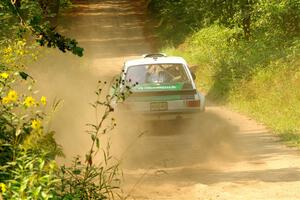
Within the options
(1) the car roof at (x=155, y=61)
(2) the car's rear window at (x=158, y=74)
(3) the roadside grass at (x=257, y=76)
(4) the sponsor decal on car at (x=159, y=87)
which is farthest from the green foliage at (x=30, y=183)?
(1) the car roof at (x=155, y=61)

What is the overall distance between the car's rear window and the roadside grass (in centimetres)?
237

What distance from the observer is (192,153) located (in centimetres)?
1160

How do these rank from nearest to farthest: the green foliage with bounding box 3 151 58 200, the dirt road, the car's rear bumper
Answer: the green foliage with bounding box 3 151 58 200
the dirt road
the car's rear bumper

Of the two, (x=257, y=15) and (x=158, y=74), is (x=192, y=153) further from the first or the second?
(x=257, y=15)

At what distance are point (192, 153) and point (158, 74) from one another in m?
2.67

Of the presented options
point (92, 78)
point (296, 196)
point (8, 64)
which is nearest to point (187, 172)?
point (296, 196)

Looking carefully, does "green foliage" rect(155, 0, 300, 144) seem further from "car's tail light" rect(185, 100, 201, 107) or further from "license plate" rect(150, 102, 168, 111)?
"license plate" rect(150, 102, 168, 111)

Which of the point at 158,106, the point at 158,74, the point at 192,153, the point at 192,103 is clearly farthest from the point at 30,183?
the point at 158,74

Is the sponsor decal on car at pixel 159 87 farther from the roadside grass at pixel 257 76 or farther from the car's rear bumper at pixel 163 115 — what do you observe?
the roadside grass at pixel 257 76

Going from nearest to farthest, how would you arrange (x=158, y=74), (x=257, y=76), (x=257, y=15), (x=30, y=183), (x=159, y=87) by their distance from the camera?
(x=30, y=183), (x=159, y=87), (x=158, y=74), (x=257, y=76), (x=257, y=15)

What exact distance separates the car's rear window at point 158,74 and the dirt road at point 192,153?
100cm

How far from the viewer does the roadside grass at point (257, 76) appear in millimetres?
14829

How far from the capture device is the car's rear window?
13469mm

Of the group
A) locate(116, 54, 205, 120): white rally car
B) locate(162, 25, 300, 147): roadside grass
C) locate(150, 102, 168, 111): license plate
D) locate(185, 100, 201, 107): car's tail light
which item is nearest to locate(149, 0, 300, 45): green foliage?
locate(162, 25, 300, 147): roadside grass
